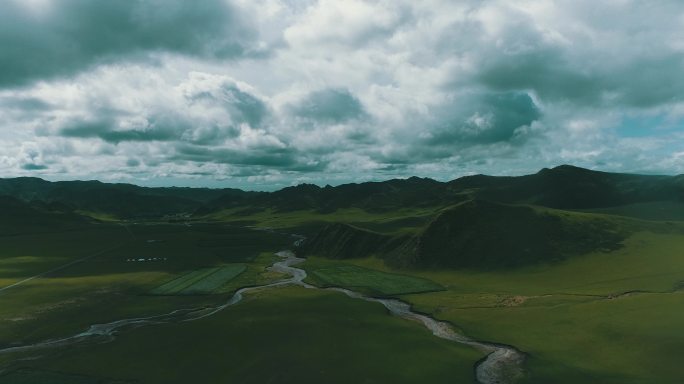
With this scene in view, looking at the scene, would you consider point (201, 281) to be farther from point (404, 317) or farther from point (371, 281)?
point (404, 317)

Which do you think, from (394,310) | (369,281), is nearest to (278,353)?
(394,310)

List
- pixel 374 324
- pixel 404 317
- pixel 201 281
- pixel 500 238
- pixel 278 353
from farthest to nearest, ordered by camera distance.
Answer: pixel 500 238 < pixel 201 281 < pixel 404 317 < pixel 374 324 < pixel 278 353

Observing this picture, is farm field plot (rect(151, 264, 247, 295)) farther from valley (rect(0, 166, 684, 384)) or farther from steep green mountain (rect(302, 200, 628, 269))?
steep green mountain (rect(302, 200, 628, 269))

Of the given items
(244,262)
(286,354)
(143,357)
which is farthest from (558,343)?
(244,262)

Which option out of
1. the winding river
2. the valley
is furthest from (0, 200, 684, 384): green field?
the winding river

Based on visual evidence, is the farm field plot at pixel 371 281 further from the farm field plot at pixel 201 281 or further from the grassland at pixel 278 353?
A: the grassland at pixel 278 353

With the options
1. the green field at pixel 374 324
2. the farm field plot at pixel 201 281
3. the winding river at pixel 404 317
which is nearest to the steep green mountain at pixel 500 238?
the green field at pixel 374 324
